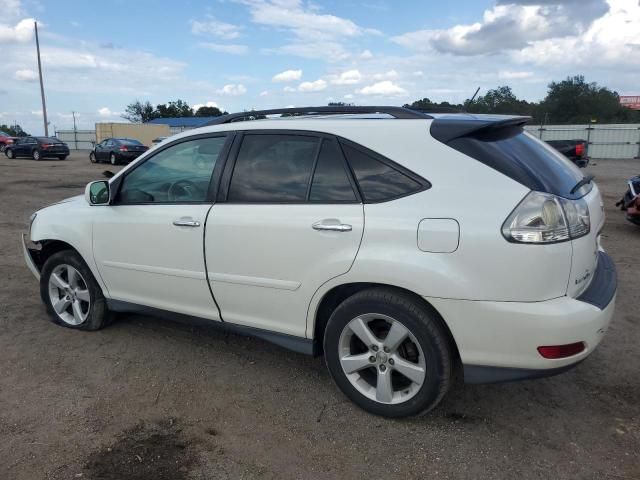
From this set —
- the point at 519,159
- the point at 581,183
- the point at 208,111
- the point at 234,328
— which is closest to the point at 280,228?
the point at 234,328

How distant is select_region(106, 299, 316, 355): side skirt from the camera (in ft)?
10.5

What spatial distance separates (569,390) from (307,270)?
190 cm

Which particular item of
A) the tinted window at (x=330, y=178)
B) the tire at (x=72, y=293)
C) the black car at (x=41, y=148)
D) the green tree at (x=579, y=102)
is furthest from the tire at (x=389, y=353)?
the green tree at (x=579, y=102)

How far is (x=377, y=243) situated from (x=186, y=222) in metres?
1.38

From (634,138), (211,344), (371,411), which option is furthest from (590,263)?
(634,138)

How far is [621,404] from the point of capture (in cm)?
315

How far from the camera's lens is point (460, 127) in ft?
9.04

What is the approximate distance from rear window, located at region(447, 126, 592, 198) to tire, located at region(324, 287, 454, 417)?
0.82m

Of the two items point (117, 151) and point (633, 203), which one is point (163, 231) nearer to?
point (633, 203)

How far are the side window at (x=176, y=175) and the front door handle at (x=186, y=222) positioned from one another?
14 centimetres

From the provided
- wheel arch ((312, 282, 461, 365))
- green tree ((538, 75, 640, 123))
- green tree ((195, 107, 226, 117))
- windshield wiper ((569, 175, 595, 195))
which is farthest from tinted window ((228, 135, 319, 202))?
green tree ((195, 107, 226, 117))

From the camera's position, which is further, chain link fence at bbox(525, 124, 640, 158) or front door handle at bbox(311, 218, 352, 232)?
chain link fence at bbox(525, 124, 640, 158)

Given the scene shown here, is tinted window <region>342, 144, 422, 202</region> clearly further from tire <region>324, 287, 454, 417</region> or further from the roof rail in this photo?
tire <region>324, 287, 454, 417</region>

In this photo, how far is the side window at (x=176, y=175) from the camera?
3.52 m
